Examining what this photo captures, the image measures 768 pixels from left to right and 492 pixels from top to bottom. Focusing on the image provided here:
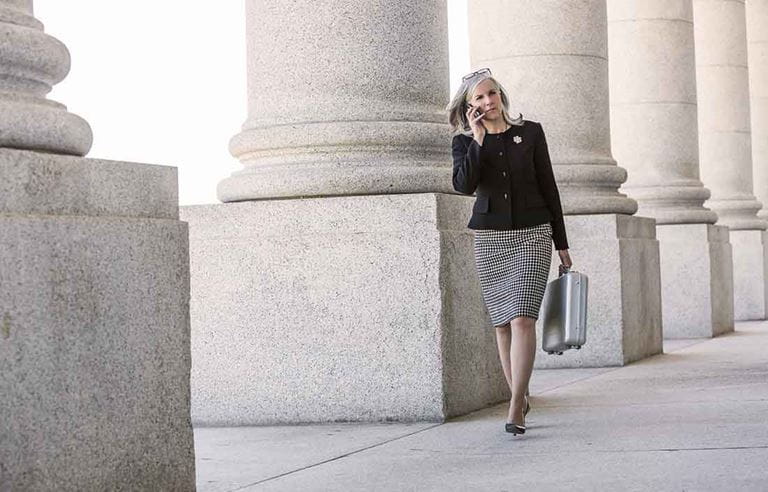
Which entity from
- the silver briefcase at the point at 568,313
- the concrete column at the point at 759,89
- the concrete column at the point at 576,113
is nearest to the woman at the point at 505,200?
the silver briefcase at the point at 568,313

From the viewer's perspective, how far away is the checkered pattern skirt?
43.6 ft

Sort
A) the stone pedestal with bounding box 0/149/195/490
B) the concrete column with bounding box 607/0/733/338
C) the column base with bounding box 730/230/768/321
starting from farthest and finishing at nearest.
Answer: the column base with bounding box 730/230/768/321, the concrete column with bounding box 607/0/733/338, the stone pedestal with bounding box 0/149/195/490

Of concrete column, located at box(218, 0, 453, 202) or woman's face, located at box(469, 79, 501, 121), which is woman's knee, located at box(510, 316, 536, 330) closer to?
woman's face, located at box(469, 79, 501, 121)

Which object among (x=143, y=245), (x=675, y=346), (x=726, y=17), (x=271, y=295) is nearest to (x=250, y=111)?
(x=271, y=295)

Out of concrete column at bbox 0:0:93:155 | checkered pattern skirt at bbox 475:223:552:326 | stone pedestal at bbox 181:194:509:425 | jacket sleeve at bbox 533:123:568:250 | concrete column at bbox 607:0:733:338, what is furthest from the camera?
concrete column at bbox 607:0:733:338

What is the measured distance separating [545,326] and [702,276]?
53.3 ft

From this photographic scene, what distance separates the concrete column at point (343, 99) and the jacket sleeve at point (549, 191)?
5.04ft

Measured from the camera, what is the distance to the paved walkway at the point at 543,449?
10367 mm

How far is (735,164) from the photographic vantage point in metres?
36.5

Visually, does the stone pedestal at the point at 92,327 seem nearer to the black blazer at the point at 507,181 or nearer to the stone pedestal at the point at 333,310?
the black blazer at the point at 507,181

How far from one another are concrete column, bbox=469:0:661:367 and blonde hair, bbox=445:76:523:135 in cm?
837

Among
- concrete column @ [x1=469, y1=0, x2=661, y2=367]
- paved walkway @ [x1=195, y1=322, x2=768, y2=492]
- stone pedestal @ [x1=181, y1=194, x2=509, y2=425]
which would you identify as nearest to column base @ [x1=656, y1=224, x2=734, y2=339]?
concrete column @ [x1=469, y1=0, x2=661, y2=367]

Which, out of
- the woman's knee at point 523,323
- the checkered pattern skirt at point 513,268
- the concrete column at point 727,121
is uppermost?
the concrete column at point 727,121

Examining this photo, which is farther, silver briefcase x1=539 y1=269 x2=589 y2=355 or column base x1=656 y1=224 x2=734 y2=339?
column base x1=656 y1=224 x2=734 y2=339
